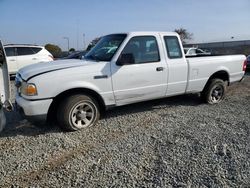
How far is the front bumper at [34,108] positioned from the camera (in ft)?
13.4

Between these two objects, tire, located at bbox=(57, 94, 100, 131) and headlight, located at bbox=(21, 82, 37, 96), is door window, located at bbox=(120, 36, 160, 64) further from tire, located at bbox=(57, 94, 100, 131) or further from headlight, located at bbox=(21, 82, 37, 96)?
headlight, located at bbox=(21, 82, 37, 96)

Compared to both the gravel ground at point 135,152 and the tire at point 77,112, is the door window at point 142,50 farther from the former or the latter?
the gravel ground at point 135,152

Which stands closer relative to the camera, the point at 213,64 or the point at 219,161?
the point at 219,161

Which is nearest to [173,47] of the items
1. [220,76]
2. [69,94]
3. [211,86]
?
[211,86]

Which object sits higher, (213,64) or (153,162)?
(213,64)

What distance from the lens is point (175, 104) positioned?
6.39 metres

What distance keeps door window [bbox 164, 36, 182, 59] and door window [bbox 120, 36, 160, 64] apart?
0.32 metres

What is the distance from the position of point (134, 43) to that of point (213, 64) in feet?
7.65

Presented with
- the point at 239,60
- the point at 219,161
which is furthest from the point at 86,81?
the point at 239,60

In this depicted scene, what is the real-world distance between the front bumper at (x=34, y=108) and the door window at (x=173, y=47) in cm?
275

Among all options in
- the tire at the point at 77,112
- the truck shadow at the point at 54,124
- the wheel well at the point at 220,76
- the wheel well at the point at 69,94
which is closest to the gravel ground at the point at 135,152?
the truck shadow at the point at 54,124

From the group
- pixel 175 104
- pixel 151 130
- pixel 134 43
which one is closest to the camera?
pixel 151 130

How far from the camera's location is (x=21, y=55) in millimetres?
11727

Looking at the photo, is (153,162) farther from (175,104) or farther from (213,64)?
(213,64)
